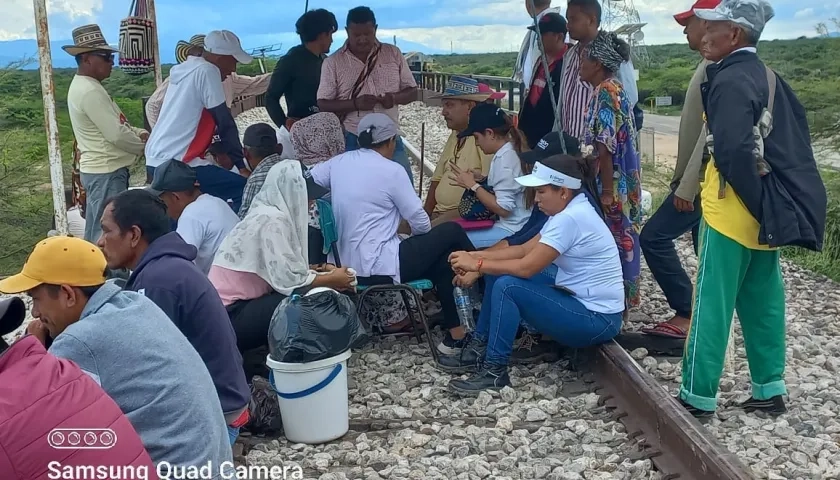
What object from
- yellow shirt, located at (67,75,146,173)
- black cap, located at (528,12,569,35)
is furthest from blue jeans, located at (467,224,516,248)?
yellow shirt, located at (67,75,146,173)

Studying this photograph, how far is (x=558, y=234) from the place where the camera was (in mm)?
4391

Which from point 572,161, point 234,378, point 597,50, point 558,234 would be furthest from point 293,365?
point 597,50

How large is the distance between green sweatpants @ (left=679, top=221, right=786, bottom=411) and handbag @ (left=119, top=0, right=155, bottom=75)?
619 centimetres

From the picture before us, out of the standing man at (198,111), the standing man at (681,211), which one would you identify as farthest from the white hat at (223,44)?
the standing man at (681,211)

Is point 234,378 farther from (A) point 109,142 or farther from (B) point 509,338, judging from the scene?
(A) point 109,142

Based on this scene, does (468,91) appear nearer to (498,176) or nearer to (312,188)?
(498,176)

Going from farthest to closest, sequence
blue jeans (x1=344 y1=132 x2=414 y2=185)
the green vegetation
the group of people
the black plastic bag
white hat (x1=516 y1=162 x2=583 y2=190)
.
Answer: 1. the green vegetation
2. blue jeans (x1=344 y1=132 x2=414 y2=185)
3. white hat (x1=516 y1=162 x2=583 y2=190)
4. the black plastic bag
5. the group of people

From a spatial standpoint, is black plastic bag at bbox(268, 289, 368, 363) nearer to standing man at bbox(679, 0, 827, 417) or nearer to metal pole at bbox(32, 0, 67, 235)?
standing man at bbox(679, 0, 827, 417)

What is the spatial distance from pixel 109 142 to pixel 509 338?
12.0ft

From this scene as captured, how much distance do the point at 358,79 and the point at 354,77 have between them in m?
0.04

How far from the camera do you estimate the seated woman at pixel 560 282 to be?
14.5 feet

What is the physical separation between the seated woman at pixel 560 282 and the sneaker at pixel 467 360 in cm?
19

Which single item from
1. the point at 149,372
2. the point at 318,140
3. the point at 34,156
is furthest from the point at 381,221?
the point at 34,156

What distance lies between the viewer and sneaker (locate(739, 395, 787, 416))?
4.05 metres
